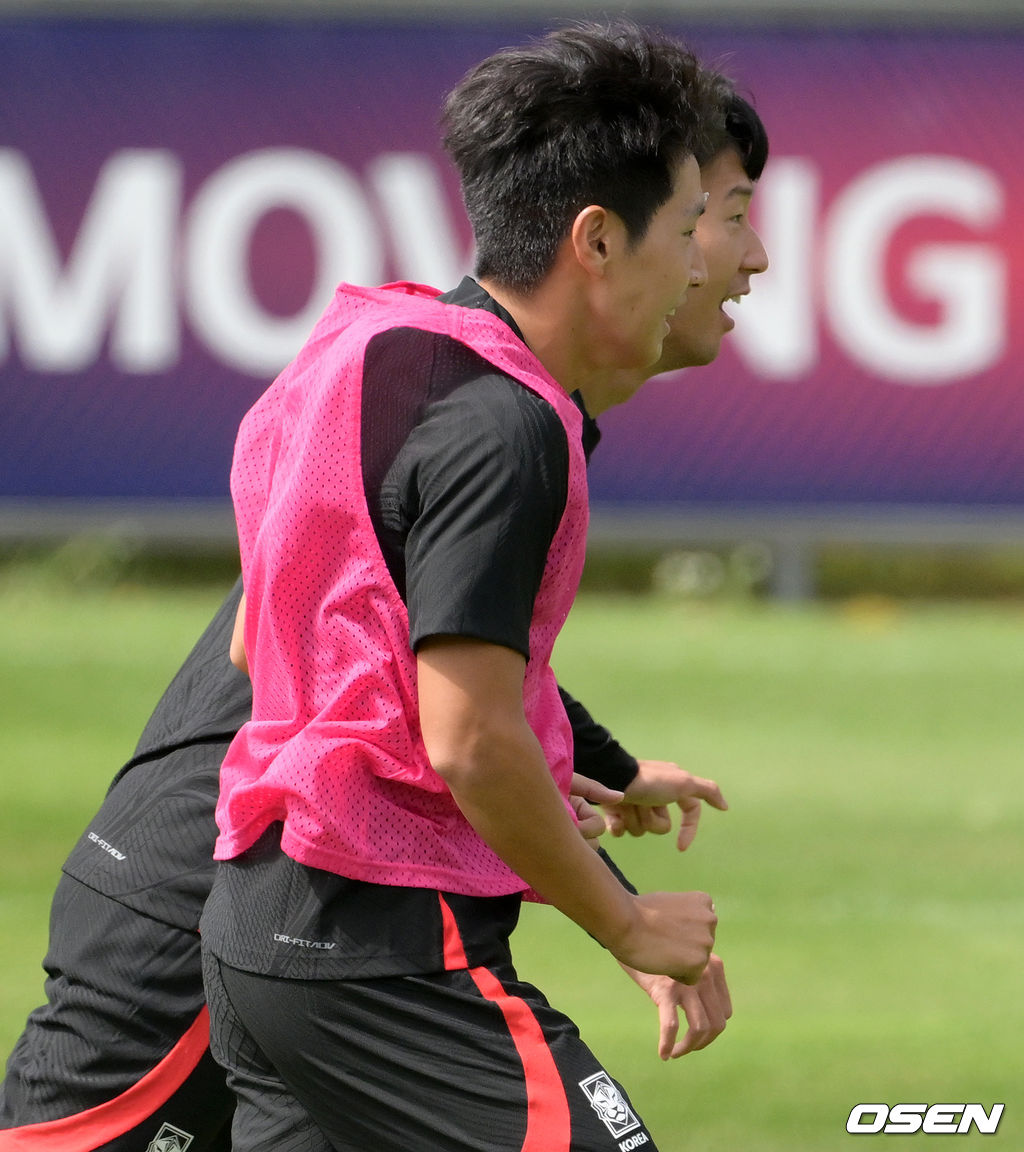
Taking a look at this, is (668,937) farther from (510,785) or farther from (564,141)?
(564,141)

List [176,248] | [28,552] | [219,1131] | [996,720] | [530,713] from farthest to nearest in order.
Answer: [28,552] → [176,248] → [996,720] → [219,1131] → [530,713]

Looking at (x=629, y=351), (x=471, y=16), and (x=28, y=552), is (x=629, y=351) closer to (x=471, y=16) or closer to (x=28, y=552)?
(x=471, y=16)

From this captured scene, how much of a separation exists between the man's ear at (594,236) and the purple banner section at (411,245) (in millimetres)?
9802

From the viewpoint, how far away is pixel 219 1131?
3.30m

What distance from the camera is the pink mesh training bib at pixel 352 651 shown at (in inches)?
96.7

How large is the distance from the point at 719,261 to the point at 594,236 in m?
1.04

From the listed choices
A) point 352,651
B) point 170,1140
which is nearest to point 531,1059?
point 352,651

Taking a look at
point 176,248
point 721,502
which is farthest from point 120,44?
point 721,502

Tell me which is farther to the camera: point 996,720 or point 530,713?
point 996,720

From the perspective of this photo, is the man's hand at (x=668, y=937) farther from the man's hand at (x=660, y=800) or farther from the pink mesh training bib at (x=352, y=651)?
the man's hand at (x=660, y=800)

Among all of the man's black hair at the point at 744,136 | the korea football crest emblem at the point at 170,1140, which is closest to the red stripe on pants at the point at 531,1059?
the korea football crest emblem at the point at 170,1140

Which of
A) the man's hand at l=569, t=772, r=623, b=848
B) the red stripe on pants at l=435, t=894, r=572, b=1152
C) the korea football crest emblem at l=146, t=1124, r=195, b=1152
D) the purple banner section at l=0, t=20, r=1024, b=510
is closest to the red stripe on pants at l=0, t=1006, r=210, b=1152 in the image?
the korea football crest emblem at l=146, t=1124, r=195, b=1152

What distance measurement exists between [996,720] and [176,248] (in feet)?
19.1

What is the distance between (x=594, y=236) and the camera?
2.54 m
